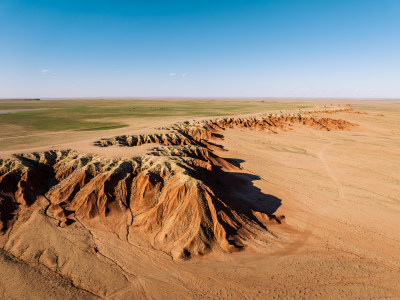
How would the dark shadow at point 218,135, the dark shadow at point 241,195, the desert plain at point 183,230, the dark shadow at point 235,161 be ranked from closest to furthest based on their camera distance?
the desert plain at point 183,230, the dark shadow at point 241,195, the dark shadow at point 235,161, the dark shadow at point 218,135

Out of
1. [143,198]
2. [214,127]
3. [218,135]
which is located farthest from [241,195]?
[214,127]

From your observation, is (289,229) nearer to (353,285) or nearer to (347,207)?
(353,285)

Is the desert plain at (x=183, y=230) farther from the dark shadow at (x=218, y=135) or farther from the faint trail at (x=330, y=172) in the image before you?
the dark shadow at (x=218, y=135)

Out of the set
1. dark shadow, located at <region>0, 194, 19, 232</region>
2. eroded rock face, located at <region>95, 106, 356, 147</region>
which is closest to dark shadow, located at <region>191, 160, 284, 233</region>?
dark shadow, located at <region>0, 194, 19, 232</region>

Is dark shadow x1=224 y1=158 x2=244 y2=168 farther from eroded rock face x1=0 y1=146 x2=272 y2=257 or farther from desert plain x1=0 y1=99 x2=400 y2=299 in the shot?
eroded rock face x1=0 y1=146 x2=272 y2=257

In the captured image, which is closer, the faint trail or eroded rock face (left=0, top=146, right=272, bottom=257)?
eroded rock face (left=0, top=146, right=272, bottom=257)

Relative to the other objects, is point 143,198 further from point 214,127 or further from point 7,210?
point 214,127

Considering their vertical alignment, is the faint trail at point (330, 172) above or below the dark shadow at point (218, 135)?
below

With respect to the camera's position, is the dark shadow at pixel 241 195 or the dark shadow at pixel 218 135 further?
the dark shadow at pixel 218 135

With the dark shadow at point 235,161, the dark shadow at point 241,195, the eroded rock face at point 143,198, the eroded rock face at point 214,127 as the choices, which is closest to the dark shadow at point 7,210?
the eroded rock face at point 143,198

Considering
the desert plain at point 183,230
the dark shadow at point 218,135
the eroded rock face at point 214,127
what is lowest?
the desert plain at point 183,230
